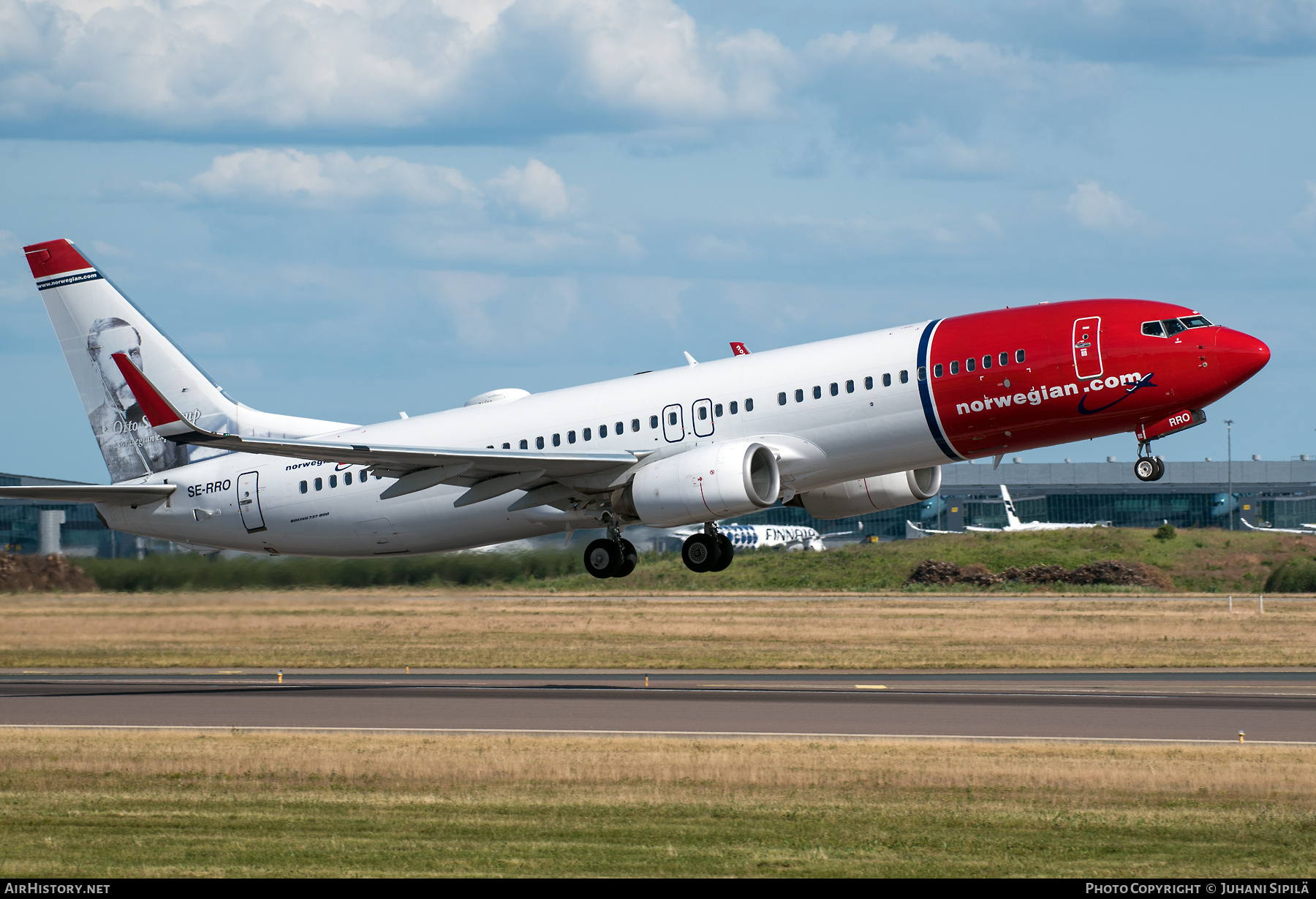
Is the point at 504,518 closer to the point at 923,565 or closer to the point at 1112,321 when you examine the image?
the point at 1112,321

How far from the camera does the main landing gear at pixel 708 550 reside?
A: 38.4m

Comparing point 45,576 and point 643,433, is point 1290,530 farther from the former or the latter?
point 643,433

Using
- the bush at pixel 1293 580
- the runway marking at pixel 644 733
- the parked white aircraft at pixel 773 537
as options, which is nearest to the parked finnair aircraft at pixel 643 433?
the runway marking at pixel 644 733

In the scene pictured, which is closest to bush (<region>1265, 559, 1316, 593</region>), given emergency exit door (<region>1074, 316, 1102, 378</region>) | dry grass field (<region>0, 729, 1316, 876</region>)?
dry grass field (<region>0, 729, 1316, 876</region>)

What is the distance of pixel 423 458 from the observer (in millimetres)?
35781

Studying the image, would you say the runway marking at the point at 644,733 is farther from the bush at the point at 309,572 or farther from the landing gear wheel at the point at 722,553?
the bush at the point at 309,572

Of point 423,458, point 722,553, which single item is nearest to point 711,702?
point 722,553

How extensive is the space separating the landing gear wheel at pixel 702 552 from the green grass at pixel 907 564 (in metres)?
18.4

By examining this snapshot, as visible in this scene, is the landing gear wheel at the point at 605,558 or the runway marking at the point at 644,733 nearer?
the runway marking at the point at 644,733

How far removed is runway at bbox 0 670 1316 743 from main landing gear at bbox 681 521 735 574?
3.71m

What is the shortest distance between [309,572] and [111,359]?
10.3 metres

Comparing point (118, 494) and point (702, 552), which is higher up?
point (118, 494)

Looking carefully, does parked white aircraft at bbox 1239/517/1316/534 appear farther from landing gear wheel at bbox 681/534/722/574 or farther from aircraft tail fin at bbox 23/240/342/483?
aircraft tail fin at bbox 23/240/342/483

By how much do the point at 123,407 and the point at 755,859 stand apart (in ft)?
97.8
